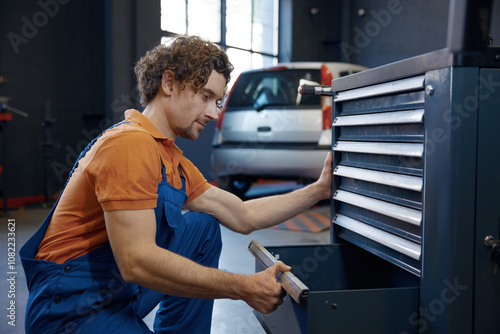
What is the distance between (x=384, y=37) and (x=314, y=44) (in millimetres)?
1113

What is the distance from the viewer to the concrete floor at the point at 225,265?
6.08 ft

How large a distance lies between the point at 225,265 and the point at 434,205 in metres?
1.79

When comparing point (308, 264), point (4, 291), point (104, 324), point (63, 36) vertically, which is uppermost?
point (63, 36)

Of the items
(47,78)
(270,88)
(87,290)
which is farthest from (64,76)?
(87,290)

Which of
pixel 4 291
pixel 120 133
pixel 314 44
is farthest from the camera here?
pixel 314 44

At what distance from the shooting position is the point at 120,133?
3.64 ft

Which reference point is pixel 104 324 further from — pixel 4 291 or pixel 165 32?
pixel 165 32

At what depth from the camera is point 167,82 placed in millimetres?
1344

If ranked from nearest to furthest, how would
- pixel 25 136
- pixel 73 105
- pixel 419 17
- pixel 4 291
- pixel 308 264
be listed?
pixel 308 264
pixel 4 291
pixel 25 136
pixel 73 105
pixel 419 17

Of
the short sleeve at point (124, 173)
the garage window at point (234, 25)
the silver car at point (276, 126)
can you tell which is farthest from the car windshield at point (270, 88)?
the short sleeve at point (124, 173)

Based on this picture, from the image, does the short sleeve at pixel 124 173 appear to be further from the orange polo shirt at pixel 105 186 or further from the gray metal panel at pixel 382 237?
the gray metal panel at pixel 382 237

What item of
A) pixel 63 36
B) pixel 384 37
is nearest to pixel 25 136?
pixel 63 36

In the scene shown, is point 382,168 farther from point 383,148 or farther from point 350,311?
point 350,311

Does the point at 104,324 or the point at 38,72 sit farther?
the point at 38,72
